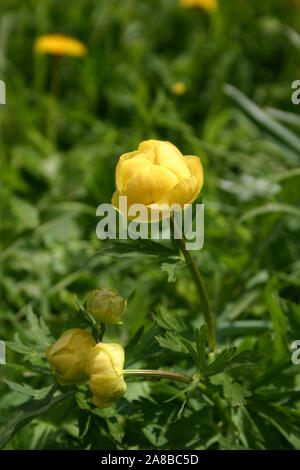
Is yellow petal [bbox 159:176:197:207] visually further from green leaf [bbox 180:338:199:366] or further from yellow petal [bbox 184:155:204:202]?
green leaf [bbox 180:338:199:366]

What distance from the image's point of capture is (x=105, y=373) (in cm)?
62

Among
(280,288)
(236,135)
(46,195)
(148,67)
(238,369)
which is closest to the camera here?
(238,369)

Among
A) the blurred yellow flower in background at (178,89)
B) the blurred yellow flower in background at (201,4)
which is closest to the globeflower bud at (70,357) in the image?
the blurred yellow flower in background at (178,89)

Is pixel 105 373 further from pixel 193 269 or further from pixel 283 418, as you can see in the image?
pixel 283 418

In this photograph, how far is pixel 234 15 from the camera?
2219 millimetres

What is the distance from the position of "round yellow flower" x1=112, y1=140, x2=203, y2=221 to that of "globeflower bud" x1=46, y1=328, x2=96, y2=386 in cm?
15

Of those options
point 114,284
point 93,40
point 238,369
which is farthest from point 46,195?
point 238,369

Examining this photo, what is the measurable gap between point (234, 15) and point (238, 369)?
1.82 meters

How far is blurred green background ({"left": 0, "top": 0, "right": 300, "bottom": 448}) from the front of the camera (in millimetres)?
1227

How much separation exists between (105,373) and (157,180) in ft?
0.69

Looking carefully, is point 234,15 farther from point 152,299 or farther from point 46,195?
point 152,299

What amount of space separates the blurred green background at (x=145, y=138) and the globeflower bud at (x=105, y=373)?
0.27 ft

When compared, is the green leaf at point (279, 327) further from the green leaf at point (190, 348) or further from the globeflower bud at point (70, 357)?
the globeflower bud at point (70, 357)
